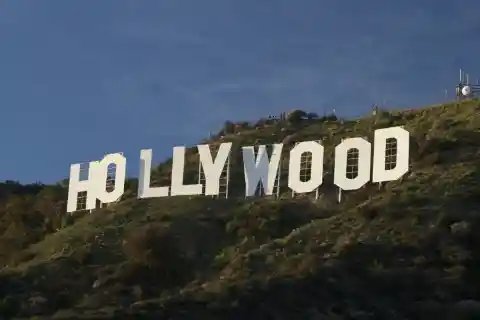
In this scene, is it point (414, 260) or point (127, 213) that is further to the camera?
point (127, 213)

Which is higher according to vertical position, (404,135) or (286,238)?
(404,135)

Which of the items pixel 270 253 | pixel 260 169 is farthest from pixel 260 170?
pixel 270 253

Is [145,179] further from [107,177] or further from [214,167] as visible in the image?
[214,167]

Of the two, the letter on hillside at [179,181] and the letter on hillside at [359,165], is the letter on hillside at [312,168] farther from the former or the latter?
the letter on hillside at [179,181]

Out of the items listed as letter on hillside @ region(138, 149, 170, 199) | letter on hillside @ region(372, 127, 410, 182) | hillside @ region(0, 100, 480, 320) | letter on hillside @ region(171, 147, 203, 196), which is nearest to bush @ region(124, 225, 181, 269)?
hillside @ region(0, 100, 480, 320)

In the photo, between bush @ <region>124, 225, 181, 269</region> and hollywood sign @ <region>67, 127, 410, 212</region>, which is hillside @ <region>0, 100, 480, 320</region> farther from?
hollywood sign @ <region>67, 127, 410, 212</region>

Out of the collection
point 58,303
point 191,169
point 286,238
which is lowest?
point 58,303

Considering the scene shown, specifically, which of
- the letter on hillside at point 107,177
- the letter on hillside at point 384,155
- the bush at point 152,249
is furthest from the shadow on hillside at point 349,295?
the letter on hillside at point 107,177

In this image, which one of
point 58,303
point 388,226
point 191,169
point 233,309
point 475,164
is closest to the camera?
point 233,309

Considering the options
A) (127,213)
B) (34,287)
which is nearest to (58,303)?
(34,287)

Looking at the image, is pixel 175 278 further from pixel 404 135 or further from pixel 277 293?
pixel 404 135
